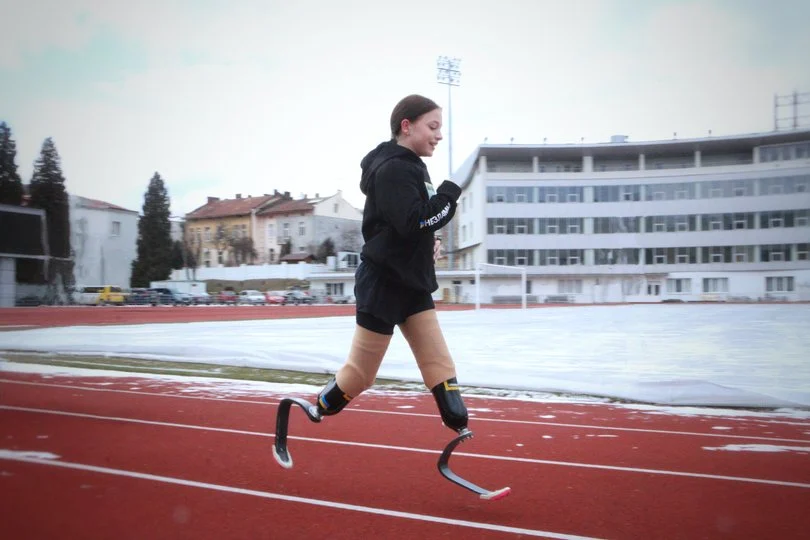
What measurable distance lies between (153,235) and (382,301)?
15.1m

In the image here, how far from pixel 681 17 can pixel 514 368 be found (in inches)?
350

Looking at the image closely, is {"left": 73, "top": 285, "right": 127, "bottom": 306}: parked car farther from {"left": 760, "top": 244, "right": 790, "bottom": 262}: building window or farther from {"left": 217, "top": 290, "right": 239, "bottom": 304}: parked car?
{"left": 760, "top": 244, "right": 790, "bottom": 262}: building window

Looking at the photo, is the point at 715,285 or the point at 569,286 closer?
the point at 715,285

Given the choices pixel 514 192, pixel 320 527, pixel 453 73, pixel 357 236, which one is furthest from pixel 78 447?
pixel 357 236

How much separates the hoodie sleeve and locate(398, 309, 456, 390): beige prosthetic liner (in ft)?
1.56

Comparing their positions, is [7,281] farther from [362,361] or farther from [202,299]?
[202,299]

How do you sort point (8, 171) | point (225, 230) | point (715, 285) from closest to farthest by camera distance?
point (8, 171) < point (715, 285) < point (225, 230)

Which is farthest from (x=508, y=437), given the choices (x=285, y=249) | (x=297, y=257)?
(x=285, y=249)

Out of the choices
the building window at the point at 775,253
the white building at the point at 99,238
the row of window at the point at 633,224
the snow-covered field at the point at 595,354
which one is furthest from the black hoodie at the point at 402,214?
the row of window at the point at 633,224

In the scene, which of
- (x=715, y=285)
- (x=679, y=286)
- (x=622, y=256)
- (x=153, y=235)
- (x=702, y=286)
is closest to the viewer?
(x=153, y=235)

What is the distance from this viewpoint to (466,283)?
158 ft

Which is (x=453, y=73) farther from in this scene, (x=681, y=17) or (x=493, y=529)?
(x=493, y=529)

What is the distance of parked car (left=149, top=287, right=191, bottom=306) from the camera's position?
140 feet

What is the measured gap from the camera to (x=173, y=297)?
144 feet
